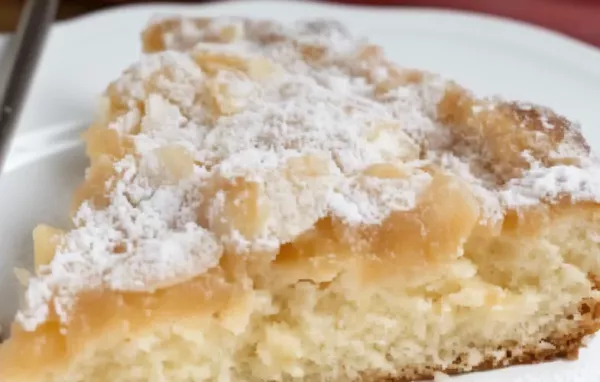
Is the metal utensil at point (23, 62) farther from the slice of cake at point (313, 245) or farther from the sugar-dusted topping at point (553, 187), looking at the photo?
the sugar-dusted topping at point (553, 187)

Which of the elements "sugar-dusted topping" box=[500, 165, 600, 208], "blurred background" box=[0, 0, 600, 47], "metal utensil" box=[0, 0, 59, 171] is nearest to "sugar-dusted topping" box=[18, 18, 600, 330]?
"sugar-dusted topping" box=[500, 165, 600, 208]

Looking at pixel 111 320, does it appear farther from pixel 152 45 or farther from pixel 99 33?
pixel 99 33

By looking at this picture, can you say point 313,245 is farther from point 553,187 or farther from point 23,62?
point 23,62

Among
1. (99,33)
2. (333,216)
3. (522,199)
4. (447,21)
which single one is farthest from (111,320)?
(447,21)

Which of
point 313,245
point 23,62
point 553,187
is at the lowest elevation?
point 23,62

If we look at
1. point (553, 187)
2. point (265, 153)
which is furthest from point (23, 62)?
point (553, 187)
